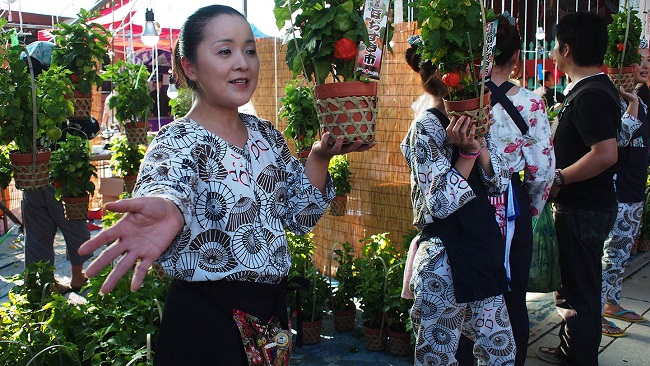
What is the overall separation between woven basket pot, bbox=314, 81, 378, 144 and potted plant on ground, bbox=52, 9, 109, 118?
222 cm

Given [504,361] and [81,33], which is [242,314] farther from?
[81,33]

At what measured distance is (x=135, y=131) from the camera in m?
4.26

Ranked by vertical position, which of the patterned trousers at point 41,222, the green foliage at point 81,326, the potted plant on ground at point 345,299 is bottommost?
the potted plant on ground at point 345,299

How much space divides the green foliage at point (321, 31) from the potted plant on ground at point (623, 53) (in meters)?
2.74

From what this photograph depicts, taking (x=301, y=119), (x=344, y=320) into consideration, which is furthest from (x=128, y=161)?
(x=344, y=320)

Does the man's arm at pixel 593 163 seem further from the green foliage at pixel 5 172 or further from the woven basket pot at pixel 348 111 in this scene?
the green foliage at pixel 5 172

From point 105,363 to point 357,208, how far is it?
10.3 feet

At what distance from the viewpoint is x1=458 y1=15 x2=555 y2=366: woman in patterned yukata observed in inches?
110

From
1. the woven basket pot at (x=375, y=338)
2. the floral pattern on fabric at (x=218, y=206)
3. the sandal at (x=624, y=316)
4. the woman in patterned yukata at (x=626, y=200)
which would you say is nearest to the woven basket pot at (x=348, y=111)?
the floral pattern on fabric at (x=218, y=206)

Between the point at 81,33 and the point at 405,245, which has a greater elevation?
the point at 81,33

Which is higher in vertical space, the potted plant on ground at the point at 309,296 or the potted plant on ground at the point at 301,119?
the potted plant on ground at the point at 301,119

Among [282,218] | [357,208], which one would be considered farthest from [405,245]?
[282,218]

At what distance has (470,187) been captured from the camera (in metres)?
2.50

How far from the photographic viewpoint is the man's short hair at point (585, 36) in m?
3.30
